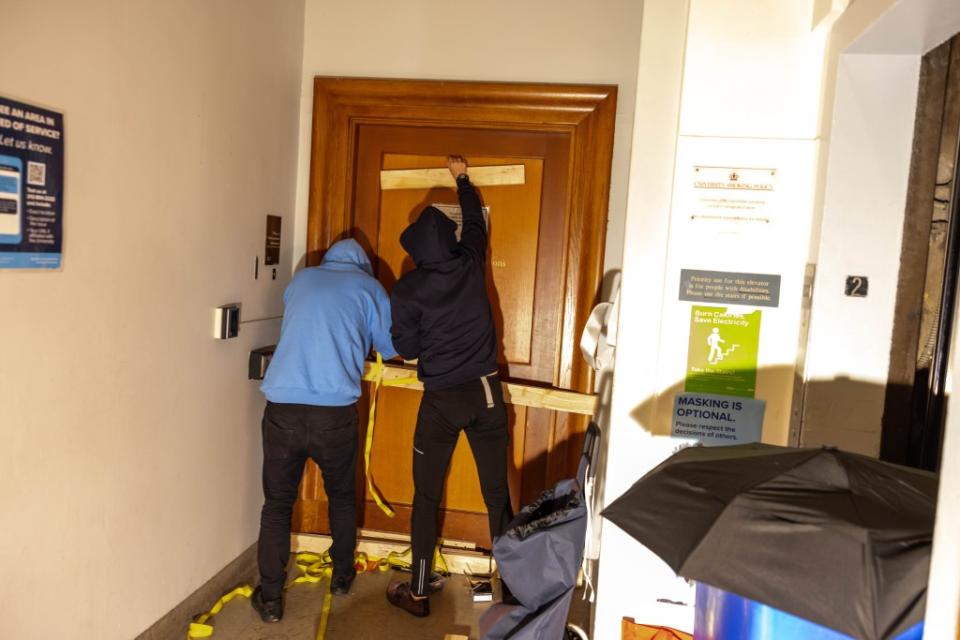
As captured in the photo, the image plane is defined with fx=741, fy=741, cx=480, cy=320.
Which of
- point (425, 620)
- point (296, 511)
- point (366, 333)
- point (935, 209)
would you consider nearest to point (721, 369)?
point (935, 209)

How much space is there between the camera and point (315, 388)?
9.63ft

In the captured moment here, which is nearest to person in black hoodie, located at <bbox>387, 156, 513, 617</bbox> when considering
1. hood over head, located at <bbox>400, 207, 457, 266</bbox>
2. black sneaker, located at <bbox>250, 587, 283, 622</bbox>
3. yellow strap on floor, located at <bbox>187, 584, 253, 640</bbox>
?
hood over head, located at <bbox>400, 207, 457, 266</bbox>

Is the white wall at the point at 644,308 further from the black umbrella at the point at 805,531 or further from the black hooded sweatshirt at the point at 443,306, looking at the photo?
the black umbrella at the point at 805,531

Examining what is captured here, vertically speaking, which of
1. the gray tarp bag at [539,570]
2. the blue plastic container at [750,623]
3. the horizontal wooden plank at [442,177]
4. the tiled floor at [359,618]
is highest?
the horizontal wooden plank at [442,177]

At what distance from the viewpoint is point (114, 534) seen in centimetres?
245

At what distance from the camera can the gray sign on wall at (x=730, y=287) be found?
2.23m

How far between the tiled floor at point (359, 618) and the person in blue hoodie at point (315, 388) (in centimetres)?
9

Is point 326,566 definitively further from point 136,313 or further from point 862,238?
point 862,238

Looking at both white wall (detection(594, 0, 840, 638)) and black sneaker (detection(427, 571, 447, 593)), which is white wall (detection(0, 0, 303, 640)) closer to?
black sneaker (detection(427, 571, 447, 593))

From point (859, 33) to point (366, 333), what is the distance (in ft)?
6.75

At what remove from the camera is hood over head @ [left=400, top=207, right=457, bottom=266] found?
296 cm

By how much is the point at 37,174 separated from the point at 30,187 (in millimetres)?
46

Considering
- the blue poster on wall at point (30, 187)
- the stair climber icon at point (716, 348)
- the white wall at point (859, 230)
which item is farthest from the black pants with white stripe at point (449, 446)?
the blue poster on wall at point (30, 187)

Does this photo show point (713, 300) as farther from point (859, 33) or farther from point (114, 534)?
point (114, 534)
